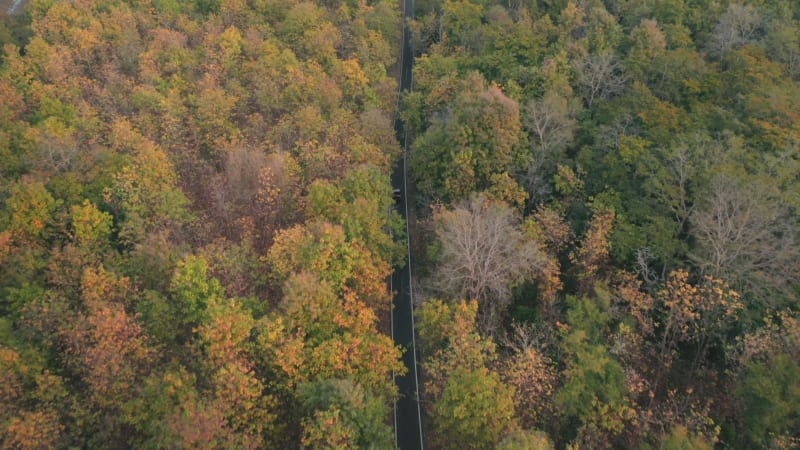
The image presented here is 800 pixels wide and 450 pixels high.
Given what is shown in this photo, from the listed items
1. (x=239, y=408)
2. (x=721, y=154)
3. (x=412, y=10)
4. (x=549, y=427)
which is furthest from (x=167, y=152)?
(x=412, y=10)

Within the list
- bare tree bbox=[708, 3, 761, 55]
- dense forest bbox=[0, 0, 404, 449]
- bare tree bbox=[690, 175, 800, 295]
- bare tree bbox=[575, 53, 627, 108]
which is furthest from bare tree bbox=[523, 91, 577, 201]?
bare tree bbox=[708, 3, 761, 55]

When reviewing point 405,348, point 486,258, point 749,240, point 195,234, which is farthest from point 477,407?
point 195,234

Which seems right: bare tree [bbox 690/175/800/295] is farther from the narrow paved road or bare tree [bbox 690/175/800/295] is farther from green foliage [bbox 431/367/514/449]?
the narrow paved road

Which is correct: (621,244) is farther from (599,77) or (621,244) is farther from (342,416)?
(342,416)

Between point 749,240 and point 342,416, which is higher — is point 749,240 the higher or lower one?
the higher one

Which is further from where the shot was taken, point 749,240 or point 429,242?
point 429,242

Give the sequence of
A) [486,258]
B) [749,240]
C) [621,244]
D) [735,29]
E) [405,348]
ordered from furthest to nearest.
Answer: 1. [735,29]
2. [405,348]
3. [621,244]
4. [486,258]
5. [749,240]

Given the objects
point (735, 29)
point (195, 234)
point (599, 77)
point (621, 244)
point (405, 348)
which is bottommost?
point (405, 348)

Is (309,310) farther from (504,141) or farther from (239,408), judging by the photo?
(504,141)
